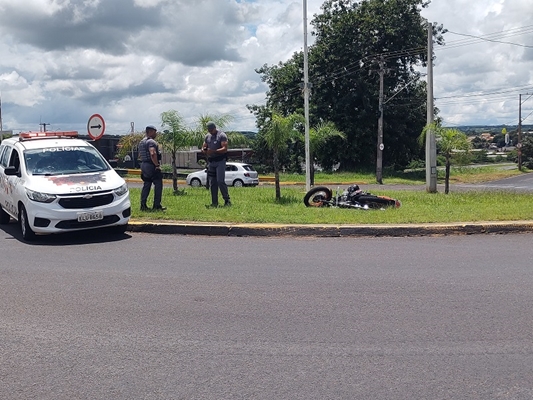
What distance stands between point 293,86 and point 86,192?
4000 centimetres

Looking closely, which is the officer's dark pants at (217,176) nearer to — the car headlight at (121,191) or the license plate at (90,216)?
the car headlight at (121,191)

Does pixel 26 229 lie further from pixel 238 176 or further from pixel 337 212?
pixel 238 176

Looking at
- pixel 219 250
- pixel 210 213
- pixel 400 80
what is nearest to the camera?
pixel 219 250

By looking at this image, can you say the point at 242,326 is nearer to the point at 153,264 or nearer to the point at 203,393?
the point at 203,393

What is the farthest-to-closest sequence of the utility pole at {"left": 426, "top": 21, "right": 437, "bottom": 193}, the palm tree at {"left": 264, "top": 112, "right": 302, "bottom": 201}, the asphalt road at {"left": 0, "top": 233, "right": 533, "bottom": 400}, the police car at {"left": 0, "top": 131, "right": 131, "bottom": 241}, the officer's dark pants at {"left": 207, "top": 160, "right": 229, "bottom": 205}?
the utility pole at {"left": 426, "top": 21, "right": 437, "bottom": 193} → the palm tree at {"left": 264, "top": 112, "right": 302, "bottom": 201} → the officer's dark pants at {"left": 207, "top": 160, "right": 229, "bottom": 205} → the police car at {"left": 0, "top": 131, "right": 131, "bottom": 241} → the asphalt road at {"left": 0, "top": 233, "right": 533, "bottom": 400}

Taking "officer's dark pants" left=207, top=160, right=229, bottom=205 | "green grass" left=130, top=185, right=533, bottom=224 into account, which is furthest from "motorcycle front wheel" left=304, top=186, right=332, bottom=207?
"officer's dark pants" left=207, top=160, right=229, bottom=205

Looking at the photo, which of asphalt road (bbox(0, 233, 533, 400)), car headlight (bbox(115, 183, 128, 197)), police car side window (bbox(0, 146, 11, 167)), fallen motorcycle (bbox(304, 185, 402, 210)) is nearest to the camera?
asphalt road (bbox(0, 233, 533, 400))

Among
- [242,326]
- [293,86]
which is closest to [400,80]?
[293,86]

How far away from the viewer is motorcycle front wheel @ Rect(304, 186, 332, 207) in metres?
13.4

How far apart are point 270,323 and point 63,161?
23.2ft

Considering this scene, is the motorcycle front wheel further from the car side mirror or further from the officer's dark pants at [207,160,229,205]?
the car side mirror

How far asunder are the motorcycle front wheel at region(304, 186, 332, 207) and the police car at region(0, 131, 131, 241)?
14.6 feet

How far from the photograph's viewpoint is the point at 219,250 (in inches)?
346

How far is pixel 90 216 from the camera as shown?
31.9 feet
